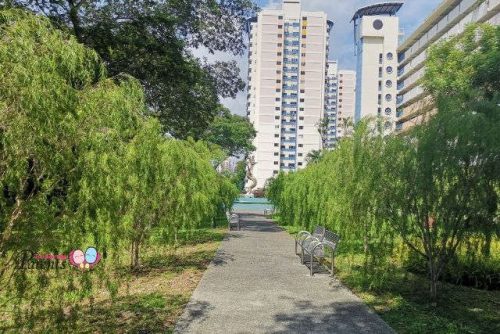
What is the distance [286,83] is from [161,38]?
84.9 metres

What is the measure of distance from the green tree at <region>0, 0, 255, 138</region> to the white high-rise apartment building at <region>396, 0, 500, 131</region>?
16.3 metres

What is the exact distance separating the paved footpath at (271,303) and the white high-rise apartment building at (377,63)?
7988 centimetres

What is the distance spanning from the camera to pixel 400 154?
298 inches

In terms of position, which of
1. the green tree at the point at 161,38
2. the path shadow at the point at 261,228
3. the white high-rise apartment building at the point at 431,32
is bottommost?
the path shadow at the point at 261,228

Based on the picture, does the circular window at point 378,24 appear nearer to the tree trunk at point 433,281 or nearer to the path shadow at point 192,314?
the tree trunk at point 433,281

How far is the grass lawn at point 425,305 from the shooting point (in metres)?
6.48

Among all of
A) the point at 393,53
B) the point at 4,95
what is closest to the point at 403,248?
the point at 4,95

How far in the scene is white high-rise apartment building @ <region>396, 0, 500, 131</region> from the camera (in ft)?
129

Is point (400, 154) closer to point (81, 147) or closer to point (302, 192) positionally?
point (81, 147)

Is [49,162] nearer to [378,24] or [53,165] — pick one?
[53,165]

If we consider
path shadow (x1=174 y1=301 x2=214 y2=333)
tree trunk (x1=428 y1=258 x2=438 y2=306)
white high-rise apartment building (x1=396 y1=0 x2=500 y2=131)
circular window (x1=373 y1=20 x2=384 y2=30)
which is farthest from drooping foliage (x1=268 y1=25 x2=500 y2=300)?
circular window (x1=373 y1=20 x2=384 y2=30)

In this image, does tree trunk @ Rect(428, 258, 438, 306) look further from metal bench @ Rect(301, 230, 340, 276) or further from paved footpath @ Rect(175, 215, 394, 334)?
metal bench @ Rect(301, 230, 340, 276)

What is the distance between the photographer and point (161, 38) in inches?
594

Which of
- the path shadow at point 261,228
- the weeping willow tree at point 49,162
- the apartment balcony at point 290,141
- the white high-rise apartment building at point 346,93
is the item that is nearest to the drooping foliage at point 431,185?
the weeping willow tree at point 49,162
